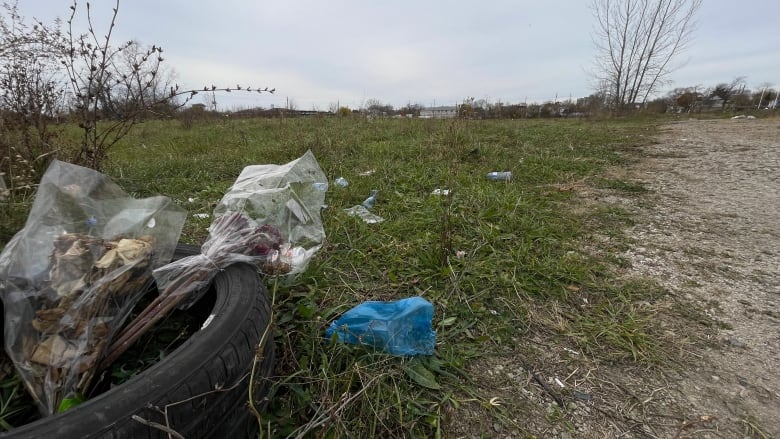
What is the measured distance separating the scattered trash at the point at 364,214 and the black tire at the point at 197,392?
141 centimetres

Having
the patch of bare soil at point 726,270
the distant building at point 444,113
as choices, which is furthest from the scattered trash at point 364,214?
the distant building at point 444,113

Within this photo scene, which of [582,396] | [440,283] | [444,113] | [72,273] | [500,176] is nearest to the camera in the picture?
[72,273]

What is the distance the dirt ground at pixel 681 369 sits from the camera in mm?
984

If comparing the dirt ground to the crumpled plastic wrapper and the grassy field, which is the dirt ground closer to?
the grassy field

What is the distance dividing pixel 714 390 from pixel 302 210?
2.03 meters

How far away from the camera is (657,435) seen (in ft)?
3.14

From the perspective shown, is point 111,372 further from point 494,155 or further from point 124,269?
point 494,155

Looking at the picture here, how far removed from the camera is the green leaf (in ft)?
3.48

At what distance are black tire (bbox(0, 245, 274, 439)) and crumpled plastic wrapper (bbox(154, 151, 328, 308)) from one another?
0.18m

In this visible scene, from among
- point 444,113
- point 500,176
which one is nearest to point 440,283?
point 500,176

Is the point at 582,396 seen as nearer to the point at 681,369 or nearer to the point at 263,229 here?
the point at 681,369

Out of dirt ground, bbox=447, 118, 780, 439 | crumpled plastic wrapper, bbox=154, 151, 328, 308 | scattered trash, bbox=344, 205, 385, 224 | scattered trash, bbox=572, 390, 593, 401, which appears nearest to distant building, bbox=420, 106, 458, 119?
scattered trash, bbox=344, 205, 385, 224

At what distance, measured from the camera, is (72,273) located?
91cm

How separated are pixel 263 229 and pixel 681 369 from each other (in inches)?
67.8
